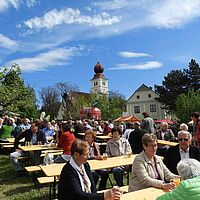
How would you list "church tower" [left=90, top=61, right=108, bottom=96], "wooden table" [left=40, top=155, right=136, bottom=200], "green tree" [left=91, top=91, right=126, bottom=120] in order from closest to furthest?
"wooden table" [left=40, top=155, right=136, bottom=200]
"green tree" [left=91, top=91, right=126, bottom=120]
"church tower" [left=90, top=61, right=108, bottom=96]

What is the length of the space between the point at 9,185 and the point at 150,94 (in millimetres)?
56700

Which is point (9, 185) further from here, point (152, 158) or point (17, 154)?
point (152, 158)

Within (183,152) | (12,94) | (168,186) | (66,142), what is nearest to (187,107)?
(12,94)

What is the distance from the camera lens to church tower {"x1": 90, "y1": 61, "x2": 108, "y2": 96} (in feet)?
269

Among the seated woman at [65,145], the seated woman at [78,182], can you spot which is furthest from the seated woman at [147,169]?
the seated woman at [65,145]

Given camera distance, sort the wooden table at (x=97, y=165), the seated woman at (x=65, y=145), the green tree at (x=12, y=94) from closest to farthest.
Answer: the wooden table at (x=97, y=165)
the seated woman at (x=65, y=145)
the green tree at (x=12, y=94)

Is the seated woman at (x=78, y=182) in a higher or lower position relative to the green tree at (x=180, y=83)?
lower

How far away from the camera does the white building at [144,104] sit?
61750 millimetres

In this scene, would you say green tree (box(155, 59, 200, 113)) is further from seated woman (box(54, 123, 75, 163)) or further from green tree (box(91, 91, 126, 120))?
seated woman (box(54, 123, 75, 163))

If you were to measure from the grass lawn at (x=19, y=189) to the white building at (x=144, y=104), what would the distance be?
5497 centimetres

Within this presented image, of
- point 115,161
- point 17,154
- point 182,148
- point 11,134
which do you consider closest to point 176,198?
point 182,148

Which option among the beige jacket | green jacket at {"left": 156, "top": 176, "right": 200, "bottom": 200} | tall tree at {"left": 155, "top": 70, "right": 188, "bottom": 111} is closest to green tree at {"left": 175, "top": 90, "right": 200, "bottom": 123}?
tall tree at {"left": 155, "top": 70, "right": 188, "bottom": 111}

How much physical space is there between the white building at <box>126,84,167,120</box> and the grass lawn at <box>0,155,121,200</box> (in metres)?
55.0

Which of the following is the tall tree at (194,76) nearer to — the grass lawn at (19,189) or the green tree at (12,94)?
the green tree at (12,94)
